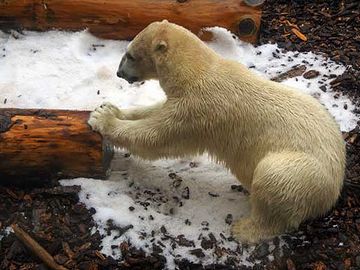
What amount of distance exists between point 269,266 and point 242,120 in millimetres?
1118

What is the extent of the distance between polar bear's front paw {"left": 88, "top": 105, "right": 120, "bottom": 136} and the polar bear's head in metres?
0.37

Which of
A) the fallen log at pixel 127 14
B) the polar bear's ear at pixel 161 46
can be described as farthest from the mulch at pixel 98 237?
the fallen log at pixel 127 14

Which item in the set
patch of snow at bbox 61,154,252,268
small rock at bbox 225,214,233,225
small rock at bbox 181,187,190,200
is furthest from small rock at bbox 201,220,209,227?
small rock at bbox 181,187,190,200

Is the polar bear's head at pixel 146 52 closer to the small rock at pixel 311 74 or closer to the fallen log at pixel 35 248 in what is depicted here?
the fallen log at pixel 35 248

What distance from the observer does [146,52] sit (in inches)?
177

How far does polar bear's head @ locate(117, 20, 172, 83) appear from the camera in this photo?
4.36 meters

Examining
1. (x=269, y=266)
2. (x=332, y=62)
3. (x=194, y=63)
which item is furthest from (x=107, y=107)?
(x=332, y=62)

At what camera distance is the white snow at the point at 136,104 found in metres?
4.35

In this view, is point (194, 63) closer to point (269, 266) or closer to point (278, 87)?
point (278, 87)

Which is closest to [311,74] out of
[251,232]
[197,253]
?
[251,232]

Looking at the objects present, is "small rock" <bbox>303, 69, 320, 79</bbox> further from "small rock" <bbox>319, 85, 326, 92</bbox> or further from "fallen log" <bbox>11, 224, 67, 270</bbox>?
"fallen log" <bbox>11, 224, 67, 270</bbox>

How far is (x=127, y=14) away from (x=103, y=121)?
1.97 metres

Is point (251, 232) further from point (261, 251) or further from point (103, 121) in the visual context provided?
point (103, 121)

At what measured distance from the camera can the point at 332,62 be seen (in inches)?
237
